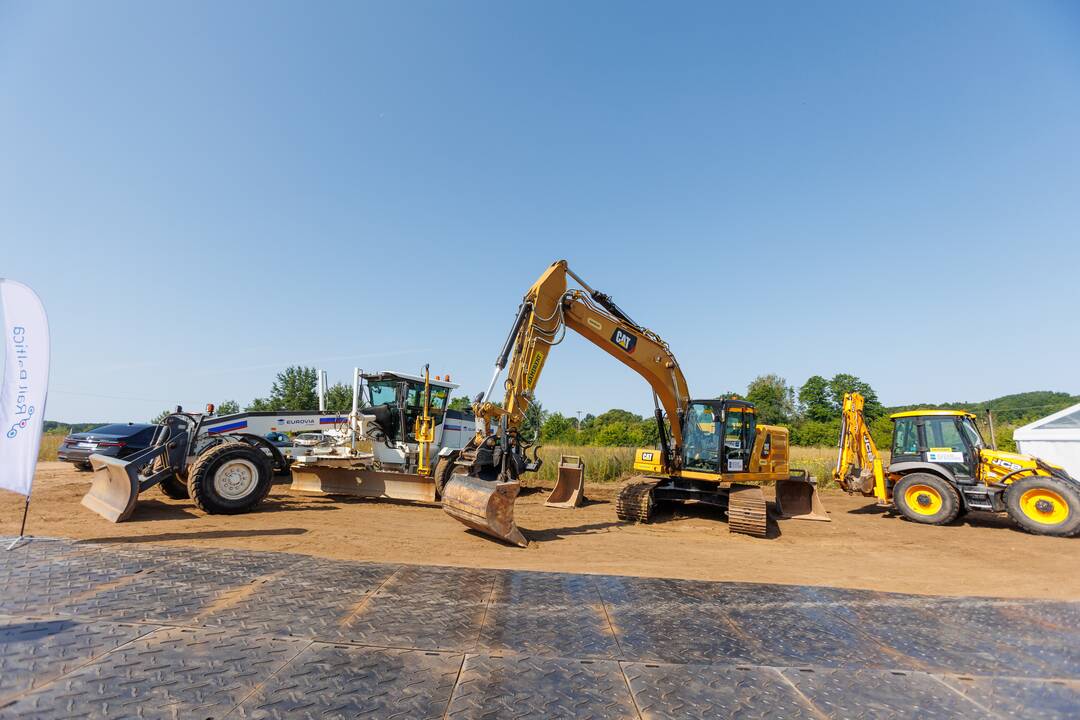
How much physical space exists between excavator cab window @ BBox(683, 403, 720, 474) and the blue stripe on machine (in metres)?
9.06

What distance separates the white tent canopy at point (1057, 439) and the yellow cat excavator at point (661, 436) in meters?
7.58

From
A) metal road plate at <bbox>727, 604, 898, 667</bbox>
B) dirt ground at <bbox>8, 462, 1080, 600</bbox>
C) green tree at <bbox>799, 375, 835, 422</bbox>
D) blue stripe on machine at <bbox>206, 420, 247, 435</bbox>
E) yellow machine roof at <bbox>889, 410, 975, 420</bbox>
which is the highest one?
green tree at <bbox>799, 375, 835, 422</bbox>

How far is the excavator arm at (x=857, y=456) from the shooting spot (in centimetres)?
1120

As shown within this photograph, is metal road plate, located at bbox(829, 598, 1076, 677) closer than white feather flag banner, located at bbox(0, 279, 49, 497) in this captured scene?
Yes

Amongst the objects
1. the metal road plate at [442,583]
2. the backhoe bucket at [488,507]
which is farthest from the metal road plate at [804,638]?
the backhoe bucket at [488,507]

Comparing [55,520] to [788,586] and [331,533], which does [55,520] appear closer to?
[331,533]

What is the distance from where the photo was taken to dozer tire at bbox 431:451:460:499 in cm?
1059

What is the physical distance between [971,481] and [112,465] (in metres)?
15.0

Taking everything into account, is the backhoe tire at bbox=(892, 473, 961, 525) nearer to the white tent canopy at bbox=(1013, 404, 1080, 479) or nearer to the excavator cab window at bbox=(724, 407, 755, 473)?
the excavator cab window at bbox=(724, 407, 755, 473)

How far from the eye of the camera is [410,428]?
1166cm

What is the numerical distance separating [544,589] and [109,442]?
11.3 meters

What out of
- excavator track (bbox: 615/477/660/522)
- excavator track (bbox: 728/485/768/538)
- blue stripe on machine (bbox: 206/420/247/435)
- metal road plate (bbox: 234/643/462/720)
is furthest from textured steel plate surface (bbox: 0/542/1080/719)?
blue stripe on machine (bbox: 206/420/247/435)

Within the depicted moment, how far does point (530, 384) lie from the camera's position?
29.4 ft

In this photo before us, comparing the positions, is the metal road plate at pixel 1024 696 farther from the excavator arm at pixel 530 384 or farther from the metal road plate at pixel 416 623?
the excavator arm at pixel 530 384
